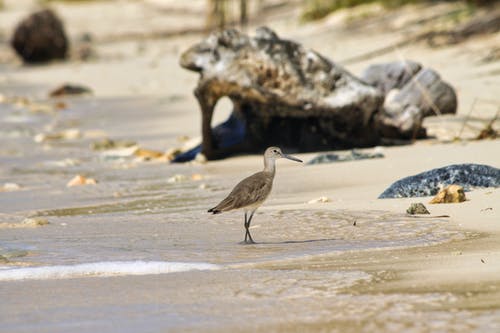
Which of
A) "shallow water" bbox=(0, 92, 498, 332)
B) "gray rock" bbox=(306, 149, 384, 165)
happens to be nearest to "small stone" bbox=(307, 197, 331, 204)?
"shallow water" bbox=(0, 92, 498, 332)

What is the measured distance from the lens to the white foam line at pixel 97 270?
559 cm

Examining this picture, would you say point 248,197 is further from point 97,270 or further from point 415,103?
point 415,103

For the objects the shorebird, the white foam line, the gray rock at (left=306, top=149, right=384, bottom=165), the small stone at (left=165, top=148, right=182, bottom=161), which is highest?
the shorebird

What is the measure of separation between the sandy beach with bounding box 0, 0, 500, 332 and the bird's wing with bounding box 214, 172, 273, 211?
21cm

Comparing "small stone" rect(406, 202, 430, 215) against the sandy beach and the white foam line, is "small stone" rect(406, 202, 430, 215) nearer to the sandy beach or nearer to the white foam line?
the sandy beach

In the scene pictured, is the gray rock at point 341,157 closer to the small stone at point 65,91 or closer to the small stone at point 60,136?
the small stone at point 60,136

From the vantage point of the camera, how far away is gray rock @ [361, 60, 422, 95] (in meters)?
12.0

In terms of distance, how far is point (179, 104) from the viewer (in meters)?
16.2

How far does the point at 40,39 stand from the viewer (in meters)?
26.6

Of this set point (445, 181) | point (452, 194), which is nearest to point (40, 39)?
point (445, 181)

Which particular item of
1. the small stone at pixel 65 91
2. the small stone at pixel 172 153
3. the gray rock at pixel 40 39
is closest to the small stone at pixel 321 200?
the small stone at pixel 172 153

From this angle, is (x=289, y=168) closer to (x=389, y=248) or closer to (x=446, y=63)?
(x=389, y=248)

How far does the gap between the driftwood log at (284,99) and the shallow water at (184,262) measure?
899 millimetres

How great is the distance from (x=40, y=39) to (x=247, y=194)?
821 inches
